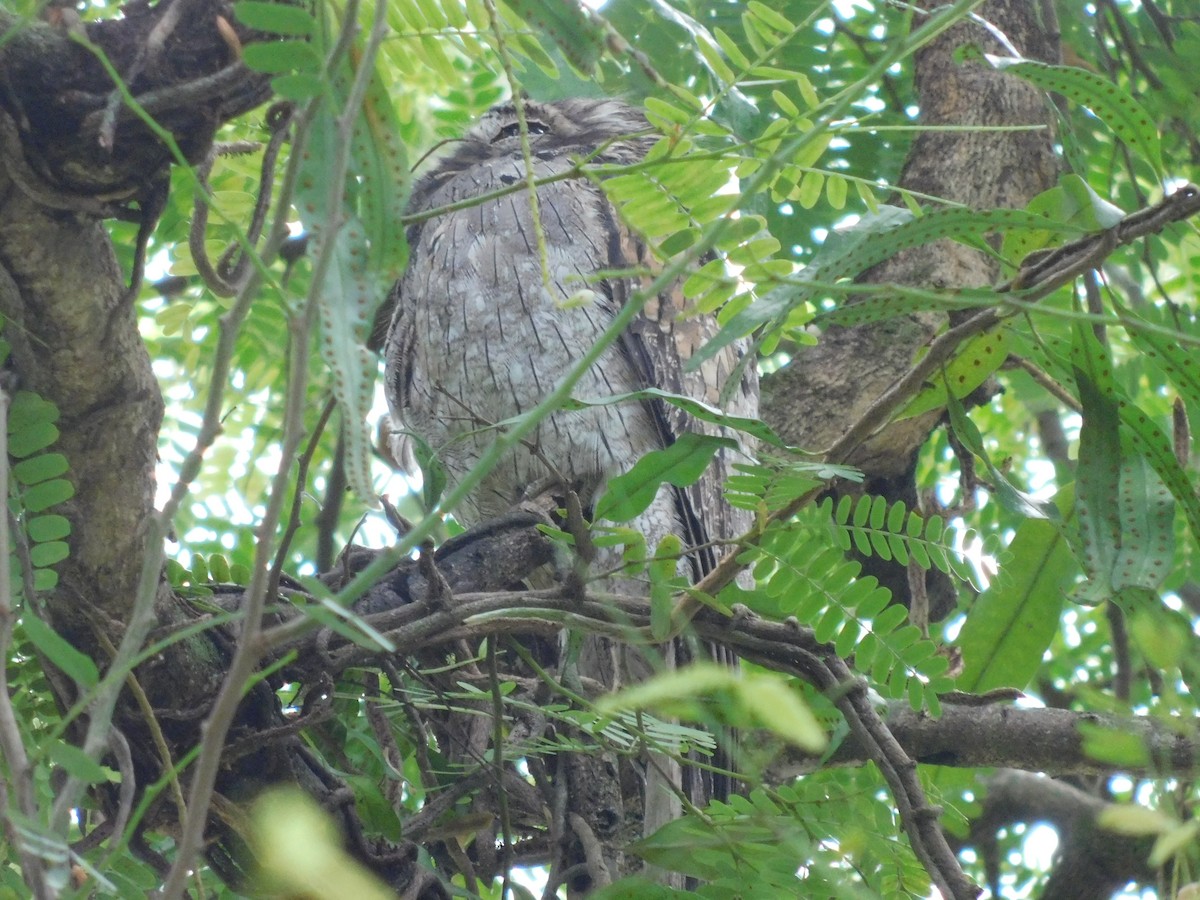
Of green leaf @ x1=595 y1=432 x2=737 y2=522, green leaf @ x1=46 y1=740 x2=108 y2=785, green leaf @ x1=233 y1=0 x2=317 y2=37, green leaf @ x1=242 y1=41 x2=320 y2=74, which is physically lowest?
green leaf @ x1=46 y1=740 x2=108 y2=785

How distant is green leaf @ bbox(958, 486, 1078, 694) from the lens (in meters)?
1.21

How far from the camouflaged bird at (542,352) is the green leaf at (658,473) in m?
0.87

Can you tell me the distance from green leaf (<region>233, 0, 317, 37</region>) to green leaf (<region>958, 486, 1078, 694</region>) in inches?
33.8

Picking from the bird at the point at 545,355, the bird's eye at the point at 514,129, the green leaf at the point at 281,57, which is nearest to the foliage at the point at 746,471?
the green leaf at the point at 281,57

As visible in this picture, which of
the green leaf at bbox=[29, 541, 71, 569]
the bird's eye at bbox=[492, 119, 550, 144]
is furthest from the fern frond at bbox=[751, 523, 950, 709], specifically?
the bird's eye at bbox=[492, 119, 550, 144]

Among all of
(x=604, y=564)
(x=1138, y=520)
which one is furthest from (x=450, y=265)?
(x=1138, y=520)

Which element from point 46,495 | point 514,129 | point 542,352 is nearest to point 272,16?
point 46,495

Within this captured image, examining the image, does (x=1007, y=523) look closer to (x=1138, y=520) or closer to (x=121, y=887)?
(x=1138, y=520)

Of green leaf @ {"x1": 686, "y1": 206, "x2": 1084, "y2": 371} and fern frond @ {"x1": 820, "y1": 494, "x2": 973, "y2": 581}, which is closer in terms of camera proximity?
green leaf @ {"x1": 686, "y1": 206, "x2": 1084, "y2": 371}

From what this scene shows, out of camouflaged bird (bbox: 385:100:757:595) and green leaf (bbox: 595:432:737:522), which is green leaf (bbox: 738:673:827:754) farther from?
camouflaged bird (bbox: 385:100:757:595)

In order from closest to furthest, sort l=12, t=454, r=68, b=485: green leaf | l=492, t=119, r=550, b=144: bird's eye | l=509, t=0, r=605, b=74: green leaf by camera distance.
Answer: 1. l=509, t=0, r=605, b=74: green leaf
2. l=12, t=454, r=68, b=485: green leaf
3. l=492, t=119, r=550, b=144: bird's eye

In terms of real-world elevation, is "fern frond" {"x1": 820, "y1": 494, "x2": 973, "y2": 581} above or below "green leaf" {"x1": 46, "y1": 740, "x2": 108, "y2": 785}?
below

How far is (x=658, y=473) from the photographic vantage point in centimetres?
93

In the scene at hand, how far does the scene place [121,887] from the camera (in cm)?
89
